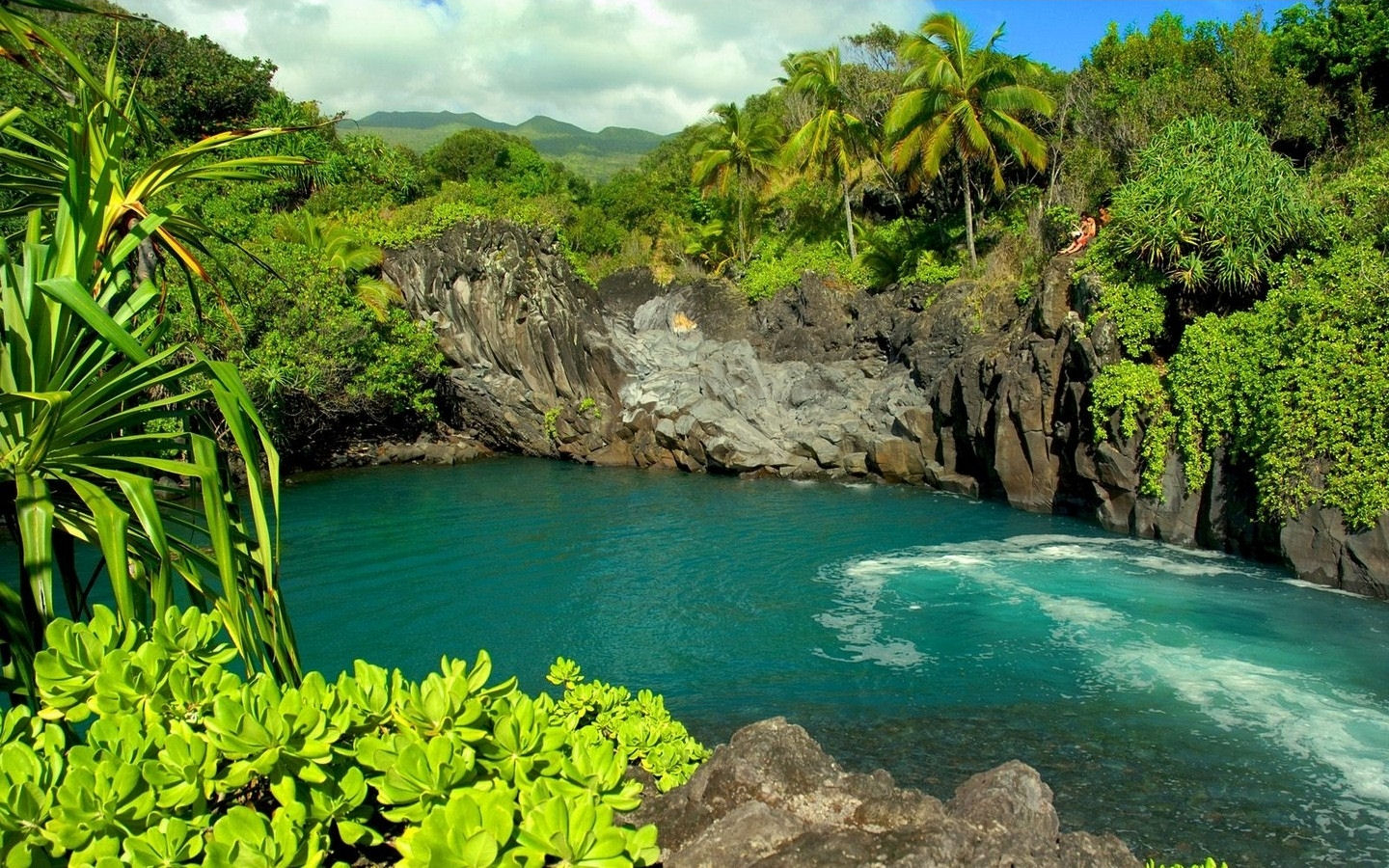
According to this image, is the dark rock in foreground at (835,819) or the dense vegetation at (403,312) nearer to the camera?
the dense vegetation at (403,312)

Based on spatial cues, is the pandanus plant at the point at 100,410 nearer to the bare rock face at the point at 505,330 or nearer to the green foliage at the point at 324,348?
the green foliage at the point at 324,348

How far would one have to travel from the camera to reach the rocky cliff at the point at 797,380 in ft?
71.5

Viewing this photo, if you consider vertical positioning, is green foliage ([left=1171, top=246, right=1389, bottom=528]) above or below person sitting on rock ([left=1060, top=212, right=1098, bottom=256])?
below

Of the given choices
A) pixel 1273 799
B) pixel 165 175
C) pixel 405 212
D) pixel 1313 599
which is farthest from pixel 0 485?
pixel 405 212

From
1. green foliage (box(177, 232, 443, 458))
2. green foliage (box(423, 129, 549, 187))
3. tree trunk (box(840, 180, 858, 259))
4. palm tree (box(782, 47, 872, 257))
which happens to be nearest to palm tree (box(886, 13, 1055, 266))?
palm tree (box(782, 47, 872, 257))

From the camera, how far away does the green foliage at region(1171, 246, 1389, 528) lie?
16078mm

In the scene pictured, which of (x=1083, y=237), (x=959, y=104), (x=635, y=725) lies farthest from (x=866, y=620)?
(x=959, y=104)

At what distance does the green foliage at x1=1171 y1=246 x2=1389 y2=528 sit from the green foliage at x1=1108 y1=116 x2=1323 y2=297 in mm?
876

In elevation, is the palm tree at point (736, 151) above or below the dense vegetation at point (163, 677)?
above

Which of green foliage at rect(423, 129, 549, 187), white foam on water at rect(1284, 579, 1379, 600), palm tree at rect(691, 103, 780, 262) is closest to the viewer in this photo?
white foam on water at rect(1284, 579, 1379, 600)

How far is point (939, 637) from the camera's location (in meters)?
14.8

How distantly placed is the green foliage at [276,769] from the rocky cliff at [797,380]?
60.5ft

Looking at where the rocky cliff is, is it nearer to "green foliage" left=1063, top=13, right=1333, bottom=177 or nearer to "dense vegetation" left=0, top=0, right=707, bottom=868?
"green foliage" left=1063, top=13, right=1333, bottom=177

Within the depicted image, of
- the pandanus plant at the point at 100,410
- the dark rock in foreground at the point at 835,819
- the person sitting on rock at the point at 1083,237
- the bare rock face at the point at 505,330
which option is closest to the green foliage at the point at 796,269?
the bare rock face at the point at 505,330
